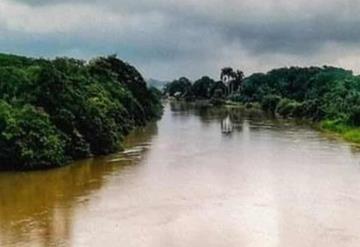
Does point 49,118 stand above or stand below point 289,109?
above

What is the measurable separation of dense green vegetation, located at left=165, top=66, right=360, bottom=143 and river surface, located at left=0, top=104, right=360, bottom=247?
11.4 m

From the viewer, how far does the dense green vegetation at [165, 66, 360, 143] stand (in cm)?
4339

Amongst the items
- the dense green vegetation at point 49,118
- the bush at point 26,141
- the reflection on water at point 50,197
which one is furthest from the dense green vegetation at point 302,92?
the bush at point 26,141

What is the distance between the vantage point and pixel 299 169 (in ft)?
80.3

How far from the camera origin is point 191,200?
18891mm

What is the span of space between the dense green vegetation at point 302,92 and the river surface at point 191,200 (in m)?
11.4

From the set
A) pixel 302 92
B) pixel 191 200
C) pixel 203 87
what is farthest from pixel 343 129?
pixel 203 87

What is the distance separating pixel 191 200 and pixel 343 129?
2258cm

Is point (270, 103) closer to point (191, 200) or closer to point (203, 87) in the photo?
point (203, 87)

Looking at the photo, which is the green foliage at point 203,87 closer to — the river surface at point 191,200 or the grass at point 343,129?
the grass at point 343,129

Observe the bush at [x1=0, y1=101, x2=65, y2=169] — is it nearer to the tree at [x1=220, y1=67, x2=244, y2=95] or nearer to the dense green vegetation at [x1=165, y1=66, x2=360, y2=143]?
the dense green vegetation at [x1=165, y1=66, x2=360, y2=143]

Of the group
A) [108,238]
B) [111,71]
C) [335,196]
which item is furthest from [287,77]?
[108,238]

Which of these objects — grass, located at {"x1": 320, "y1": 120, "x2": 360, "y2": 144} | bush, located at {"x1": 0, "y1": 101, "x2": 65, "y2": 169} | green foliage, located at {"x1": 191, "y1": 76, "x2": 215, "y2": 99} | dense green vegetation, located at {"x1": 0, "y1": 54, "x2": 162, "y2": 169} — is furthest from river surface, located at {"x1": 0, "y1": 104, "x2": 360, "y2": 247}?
green foliage, located at {"x1": 191, "y1": 76, "x2": 215, "y2": 99}

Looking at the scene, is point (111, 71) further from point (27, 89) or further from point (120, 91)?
point (27, 89)
